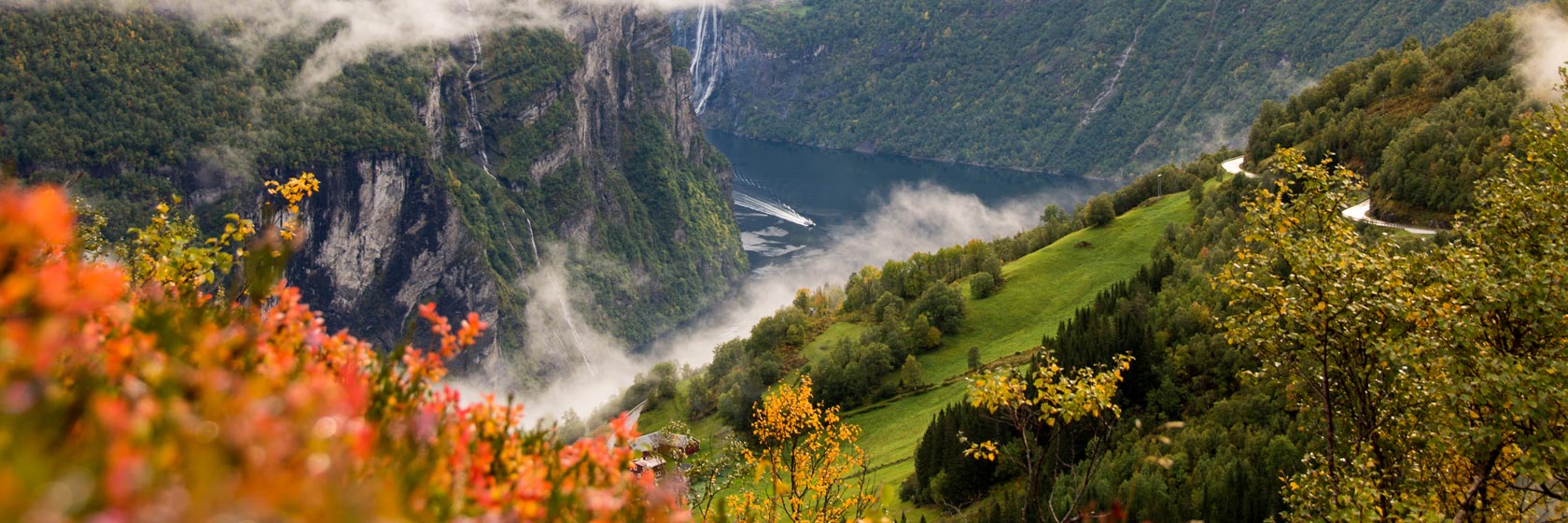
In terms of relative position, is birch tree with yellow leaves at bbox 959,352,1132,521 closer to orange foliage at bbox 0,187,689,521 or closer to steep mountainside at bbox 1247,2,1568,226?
orange foliage at bbox 0,187,689,521

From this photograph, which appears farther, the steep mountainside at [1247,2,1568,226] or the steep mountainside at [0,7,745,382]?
the steep mountainside at [0,7,745,382]

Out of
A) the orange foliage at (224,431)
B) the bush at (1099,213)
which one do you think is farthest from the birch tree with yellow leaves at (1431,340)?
the bush at (1099,213)

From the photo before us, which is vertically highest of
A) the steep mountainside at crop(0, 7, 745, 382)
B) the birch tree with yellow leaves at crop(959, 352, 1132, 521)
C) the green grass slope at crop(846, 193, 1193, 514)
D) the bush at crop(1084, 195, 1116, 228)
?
the steep mountainside at crop(0, 7, 745, 382)

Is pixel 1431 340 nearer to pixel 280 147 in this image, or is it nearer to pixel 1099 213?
pixel 1099 213

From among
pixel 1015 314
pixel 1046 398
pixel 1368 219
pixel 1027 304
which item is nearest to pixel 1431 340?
pixel 1046 398

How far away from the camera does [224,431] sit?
3.40 m

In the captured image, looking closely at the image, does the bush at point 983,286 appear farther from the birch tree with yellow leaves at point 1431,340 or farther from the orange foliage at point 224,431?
the orange foliage at point 224,431

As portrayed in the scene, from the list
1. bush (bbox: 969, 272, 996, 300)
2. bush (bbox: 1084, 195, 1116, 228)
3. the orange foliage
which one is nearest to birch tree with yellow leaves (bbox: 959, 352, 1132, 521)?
the orange foliage

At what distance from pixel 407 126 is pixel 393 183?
466 inches

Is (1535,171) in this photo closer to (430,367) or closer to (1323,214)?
A: (1323,214)

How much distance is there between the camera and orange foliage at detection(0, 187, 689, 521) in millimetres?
2955

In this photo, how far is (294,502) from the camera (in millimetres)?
3025

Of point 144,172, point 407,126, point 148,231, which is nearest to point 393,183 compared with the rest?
point 407,126

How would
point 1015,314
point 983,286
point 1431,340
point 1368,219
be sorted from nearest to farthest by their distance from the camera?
1. point 1431,340
2. point 1368,219
3. point 1015,314
4. point 983,286
